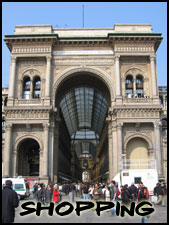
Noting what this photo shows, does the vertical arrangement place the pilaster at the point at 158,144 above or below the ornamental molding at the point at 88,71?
below

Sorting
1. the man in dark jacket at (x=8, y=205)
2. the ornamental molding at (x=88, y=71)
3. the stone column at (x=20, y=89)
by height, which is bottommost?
the man in dark jacket at (x=8, y=205)

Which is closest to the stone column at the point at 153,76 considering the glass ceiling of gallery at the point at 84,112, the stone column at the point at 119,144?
the stone column at the point at 119,144

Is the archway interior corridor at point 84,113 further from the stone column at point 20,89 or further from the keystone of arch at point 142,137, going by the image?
the keystone of arch at point 142,137

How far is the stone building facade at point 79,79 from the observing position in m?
37.3

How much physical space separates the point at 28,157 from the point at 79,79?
46.0 ft

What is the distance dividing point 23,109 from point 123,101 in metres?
13.1

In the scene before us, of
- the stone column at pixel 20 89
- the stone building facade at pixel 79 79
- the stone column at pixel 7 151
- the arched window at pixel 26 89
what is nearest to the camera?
the stone column at pixel 7 151

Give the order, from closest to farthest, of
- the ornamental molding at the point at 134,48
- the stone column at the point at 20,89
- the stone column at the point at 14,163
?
the stone column at the point at 14,163 < the stone column at the point at 20,89 < the ornamental molding at the point at 134,48

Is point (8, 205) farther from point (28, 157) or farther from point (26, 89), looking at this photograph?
point (28, 157)

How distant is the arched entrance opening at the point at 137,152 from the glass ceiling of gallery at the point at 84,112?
68.1 ft

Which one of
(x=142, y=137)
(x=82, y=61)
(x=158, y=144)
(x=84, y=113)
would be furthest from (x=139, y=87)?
(x=84, y=113)

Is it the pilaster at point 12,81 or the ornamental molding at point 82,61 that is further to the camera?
the ornamental molding at point 82,61

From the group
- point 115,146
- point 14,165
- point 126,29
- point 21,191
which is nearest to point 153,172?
point 115,146

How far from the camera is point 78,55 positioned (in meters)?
40.8
